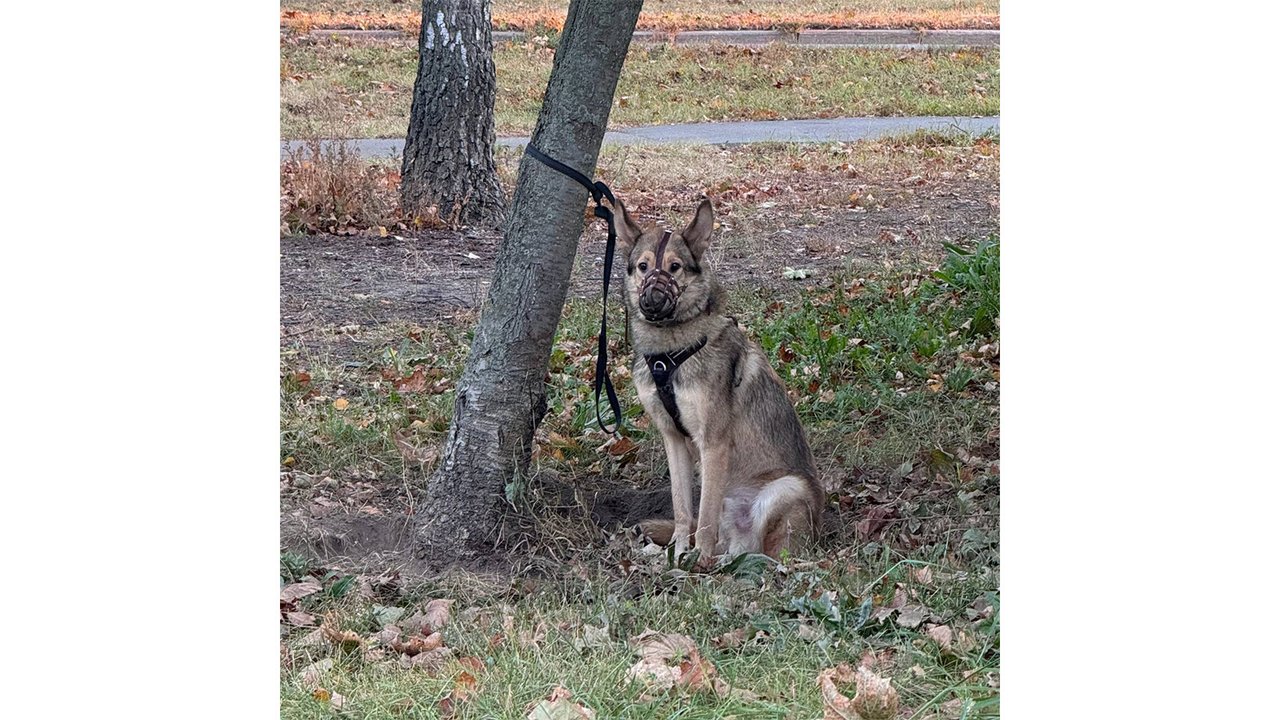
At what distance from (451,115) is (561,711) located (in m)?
6.28

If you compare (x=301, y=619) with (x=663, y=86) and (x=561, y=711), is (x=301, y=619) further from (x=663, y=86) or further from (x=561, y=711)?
(x=663, y=86)

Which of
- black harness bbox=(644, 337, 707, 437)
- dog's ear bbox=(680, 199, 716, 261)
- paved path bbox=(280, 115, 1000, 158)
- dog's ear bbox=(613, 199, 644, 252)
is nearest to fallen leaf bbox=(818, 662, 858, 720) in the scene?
black harness bbox=(644, 337, 707, 437)

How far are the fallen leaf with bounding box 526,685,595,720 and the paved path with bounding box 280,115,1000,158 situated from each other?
23.3 feet

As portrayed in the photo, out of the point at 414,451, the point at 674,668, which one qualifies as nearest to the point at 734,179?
the point at 414,451

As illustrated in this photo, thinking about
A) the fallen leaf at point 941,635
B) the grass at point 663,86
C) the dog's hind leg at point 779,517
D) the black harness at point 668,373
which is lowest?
the fallen leaf at point 941,635

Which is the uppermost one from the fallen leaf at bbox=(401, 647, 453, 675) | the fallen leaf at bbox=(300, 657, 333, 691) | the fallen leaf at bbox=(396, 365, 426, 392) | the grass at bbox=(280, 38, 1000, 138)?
the grass at bbox=(280, 38, 1000, 138)

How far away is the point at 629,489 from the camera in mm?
5039

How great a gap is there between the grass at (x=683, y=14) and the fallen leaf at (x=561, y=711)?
4.89 m

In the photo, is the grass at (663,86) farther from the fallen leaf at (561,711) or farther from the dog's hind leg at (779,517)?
the fallen leaf at (561,711)

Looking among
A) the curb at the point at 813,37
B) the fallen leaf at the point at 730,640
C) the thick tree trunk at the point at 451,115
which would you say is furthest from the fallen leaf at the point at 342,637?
the thick tree trunk at the point at 451,115

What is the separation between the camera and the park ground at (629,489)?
135 inches

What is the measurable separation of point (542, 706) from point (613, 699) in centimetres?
19

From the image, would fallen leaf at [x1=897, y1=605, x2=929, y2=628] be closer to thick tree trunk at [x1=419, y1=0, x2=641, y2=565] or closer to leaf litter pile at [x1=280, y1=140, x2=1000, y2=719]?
leaf litter pile at [x1=280, y1=140, x2=1000, y2=719]

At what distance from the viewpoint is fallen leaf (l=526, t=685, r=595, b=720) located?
10.5ft
